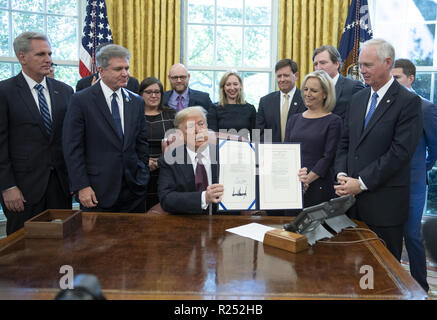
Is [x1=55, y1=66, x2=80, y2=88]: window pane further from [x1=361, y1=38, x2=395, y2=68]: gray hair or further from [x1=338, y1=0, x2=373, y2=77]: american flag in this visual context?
[x1=361, y1=38, x2=395, y2=68]: gray hair

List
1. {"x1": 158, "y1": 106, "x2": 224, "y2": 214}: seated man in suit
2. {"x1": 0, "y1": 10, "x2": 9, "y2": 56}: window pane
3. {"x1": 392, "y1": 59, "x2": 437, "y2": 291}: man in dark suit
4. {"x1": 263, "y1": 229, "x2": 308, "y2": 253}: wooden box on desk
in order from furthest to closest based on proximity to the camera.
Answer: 1. {"x1": 0, "y1": 10, "x2": 9, "y2": 56}: window pane
2. {"x1": 392, "y1": 59, "x2": 437, "y2": 291}: man in dark suit
3. {"x1": 158, "y1": 106, "x2": 224, "y2": 214}: seated man in suit
4. {"x1": 263, "y1": 229, "x2": 308, "y2": 253}: wooden box on desk

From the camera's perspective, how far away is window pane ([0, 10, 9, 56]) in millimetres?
4949

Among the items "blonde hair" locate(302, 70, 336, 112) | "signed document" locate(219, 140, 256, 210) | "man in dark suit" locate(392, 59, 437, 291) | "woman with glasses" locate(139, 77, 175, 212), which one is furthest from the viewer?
"woman with glasses" locate(139, 77, 175, 212)

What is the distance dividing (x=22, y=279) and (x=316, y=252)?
114 cm

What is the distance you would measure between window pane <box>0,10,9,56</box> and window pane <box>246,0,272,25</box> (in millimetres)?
3351

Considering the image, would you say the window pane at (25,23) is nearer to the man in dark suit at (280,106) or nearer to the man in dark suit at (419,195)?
the man in dark suit at (280,106)

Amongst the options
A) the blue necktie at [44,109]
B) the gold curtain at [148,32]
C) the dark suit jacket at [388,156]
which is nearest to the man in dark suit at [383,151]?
the dark suit jacket at [388,156]

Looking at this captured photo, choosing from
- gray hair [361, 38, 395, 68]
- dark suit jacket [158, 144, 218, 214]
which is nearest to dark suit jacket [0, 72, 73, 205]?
dark suit jacket [158, 144, 218, 214]

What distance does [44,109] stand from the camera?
2777 mm

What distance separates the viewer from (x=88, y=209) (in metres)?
2.66

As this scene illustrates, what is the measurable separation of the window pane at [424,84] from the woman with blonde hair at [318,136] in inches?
127

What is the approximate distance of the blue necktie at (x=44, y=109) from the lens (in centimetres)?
277

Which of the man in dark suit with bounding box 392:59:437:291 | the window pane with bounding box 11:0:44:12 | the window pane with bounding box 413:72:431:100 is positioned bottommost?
the man in dark suit with bounding box 392:59:437:291
